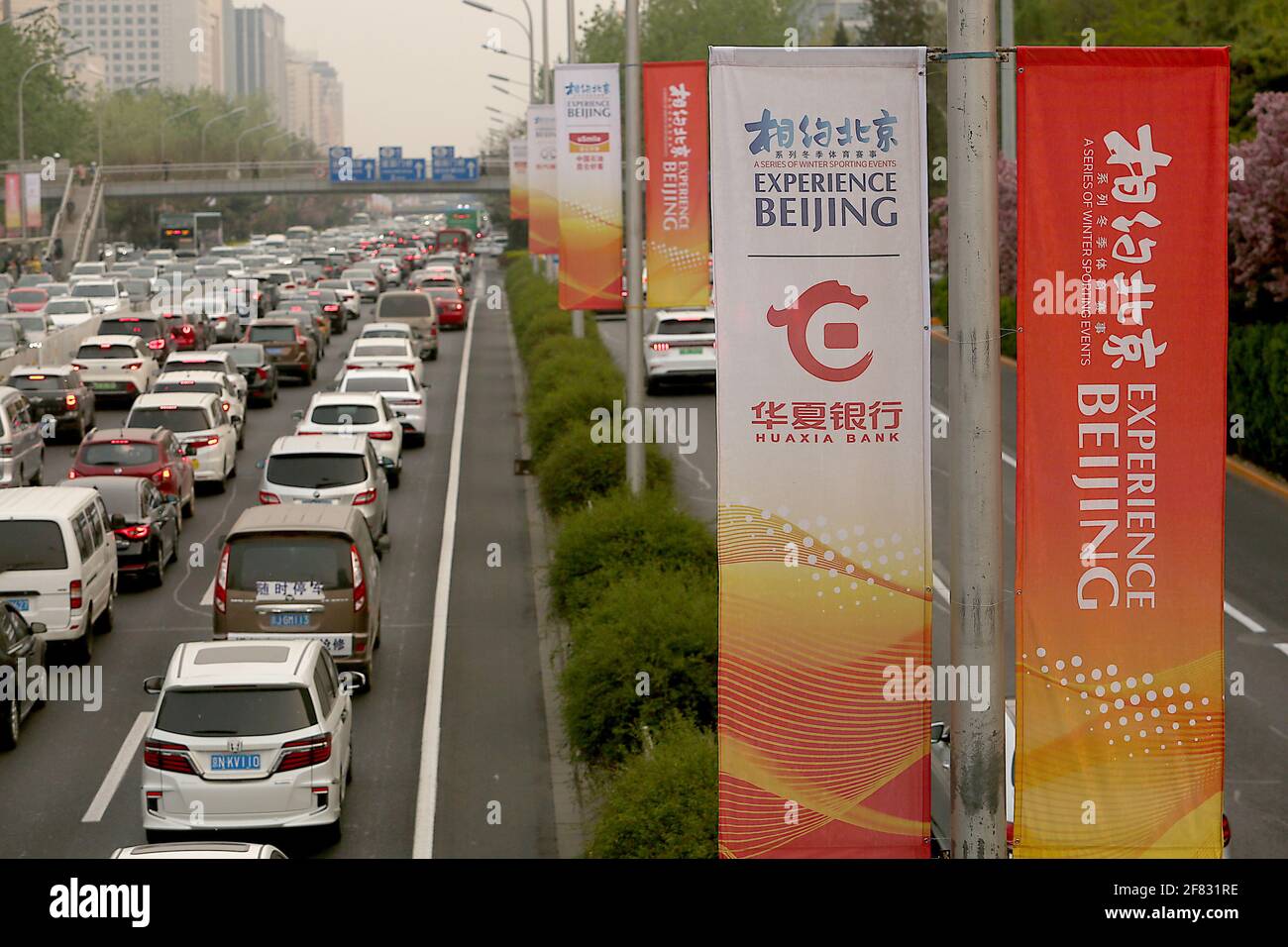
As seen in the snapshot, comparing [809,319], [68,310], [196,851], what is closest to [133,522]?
[196,851]

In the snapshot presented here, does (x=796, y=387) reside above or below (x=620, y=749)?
above

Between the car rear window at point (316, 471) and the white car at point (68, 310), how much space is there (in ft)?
100

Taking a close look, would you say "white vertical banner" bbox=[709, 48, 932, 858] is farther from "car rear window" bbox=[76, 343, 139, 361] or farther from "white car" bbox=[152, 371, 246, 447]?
"car rear window" bbox=[76, 343, 139, 361]

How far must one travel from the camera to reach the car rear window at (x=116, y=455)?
83.0ft

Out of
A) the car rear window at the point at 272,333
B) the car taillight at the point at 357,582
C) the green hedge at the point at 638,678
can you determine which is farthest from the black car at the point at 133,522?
the car rear window at the point at 272,333

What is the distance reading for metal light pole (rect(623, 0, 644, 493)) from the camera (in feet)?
73.4

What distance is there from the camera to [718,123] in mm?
8508

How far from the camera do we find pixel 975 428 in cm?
811

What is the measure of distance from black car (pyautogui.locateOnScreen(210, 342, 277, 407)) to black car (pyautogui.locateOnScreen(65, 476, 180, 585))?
16709 millimetres

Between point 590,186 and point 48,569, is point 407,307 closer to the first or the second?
point 590,186

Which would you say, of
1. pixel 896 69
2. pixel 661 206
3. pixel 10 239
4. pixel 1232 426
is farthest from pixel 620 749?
pixel 10 239
